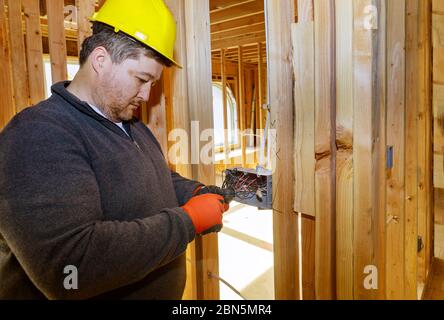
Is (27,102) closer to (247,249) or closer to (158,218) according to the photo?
(158,218)

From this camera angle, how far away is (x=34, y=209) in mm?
715

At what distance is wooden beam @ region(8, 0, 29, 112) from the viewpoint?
6.08ft

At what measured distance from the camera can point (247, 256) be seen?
3.49 meters

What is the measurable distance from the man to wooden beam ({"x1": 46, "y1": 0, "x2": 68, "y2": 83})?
831 mm

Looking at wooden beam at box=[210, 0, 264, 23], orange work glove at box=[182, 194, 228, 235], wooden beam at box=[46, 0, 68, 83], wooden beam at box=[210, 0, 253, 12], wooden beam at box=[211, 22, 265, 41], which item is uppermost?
wooden beam at box=[211, 22, 265, 41]

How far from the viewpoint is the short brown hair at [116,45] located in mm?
960

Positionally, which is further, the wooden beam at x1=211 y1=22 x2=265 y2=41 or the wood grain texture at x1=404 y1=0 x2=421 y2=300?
the wooden beam at x1=211 y1=22 x2=265 y2=41

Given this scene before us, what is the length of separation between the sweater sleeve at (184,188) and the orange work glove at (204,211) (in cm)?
21

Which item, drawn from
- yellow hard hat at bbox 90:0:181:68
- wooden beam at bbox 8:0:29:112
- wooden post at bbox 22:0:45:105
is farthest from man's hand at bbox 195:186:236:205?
wooden beam at bbox 8:0:29:112

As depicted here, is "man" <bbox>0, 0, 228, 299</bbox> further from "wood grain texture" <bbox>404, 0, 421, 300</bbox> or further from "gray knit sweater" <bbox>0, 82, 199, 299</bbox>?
"wood grain texture" <bbox>404, 0, 421, 300</bbox>

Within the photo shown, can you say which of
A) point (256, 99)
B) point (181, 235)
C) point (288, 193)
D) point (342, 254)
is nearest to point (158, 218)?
point (181, 235)

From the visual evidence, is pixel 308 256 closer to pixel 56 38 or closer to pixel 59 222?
pixel 59 222

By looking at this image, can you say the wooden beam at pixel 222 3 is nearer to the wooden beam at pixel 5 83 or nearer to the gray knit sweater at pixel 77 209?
the wooden beam at pixel 5 83

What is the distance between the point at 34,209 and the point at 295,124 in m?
0.86
